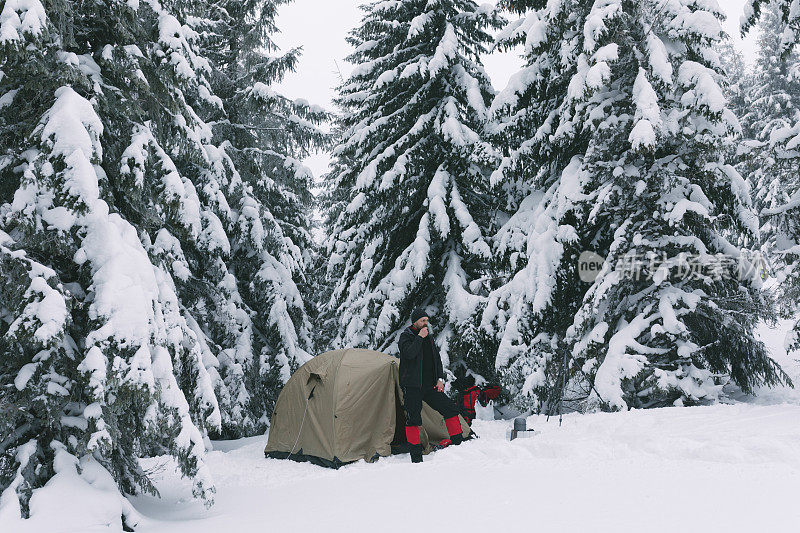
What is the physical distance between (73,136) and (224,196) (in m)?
7.90

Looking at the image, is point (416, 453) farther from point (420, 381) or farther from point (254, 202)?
point (254, 202)

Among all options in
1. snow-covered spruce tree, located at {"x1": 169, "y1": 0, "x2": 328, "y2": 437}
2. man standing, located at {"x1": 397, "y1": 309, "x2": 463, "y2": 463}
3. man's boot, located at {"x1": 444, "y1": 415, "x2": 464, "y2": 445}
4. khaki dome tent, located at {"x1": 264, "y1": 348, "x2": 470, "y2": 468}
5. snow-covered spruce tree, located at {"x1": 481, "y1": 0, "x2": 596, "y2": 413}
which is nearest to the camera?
man standing, located at {"x1": 397, "y1": 309, "x2": 463, "y2": 463}

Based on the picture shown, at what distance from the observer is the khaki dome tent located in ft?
28.7

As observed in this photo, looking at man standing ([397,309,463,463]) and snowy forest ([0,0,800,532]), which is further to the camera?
man standing ([397,309,463,463])

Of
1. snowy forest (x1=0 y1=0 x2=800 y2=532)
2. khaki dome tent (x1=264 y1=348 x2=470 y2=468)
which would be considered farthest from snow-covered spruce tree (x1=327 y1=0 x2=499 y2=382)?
khaki dome tent (x1=264 y1=348 x2=470 y2=468)

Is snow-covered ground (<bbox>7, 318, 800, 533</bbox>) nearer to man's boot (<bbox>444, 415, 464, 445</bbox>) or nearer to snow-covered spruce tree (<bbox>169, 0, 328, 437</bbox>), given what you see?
man's boot (<bbox>444, 415, 464, 445</bbox>)

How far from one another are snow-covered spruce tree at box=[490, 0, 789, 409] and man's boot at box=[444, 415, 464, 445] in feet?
6.54

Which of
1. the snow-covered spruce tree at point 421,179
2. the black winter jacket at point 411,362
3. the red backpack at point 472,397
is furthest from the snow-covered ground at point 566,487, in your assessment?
the snow-covered spruce tree at point 421,179

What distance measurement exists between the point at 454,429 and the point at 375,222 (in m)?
6.67

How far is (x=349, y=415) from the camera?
29.0ft

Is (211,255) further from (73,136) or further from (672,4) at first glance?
(672,4)

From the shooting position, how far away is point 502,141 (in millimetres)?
11906

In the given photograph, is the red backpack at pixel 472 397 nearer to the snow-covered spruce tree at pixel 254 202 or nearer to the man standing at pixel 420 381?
the man standing at pixel 420 381

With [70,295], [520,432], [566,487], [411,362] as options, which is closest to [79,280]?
[70,295]
